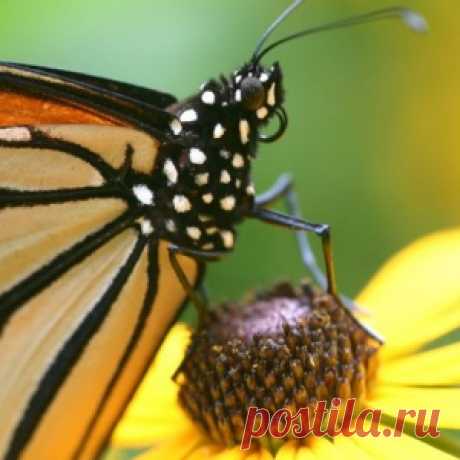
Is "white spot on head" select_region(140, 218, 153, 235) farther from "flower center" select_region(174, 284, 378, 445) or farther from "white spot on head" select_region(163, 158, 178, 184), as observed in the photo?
"flower center" select_region(174, 284, 378, 445)

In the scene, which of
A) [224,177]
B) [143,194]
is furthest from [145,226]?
[224,177]

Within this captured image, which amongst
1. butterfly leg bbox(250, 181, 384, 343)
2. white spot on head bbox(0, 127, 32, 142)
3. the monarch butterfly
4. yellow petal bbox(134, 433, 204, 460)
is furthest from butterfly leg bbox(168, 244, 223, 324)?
white spot on head bbox(0, 127, 32, 142)

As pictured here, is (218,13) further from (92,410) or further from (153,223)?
(92,410)

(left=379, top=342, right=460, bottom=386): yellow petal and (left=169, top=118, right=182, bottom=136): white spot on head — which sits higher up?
(left=169, top=118, right=182, bottom=136): white spot on head

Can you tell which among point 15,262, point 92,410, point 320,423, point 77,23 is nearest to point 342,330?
point 320,423

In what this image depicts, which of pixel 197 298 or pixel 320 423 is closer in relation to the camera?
pixel 320 423

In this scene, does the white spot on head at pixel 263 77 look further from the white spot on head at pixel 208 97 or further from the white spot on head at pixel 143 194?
the white spot on head at pixel 143 194
